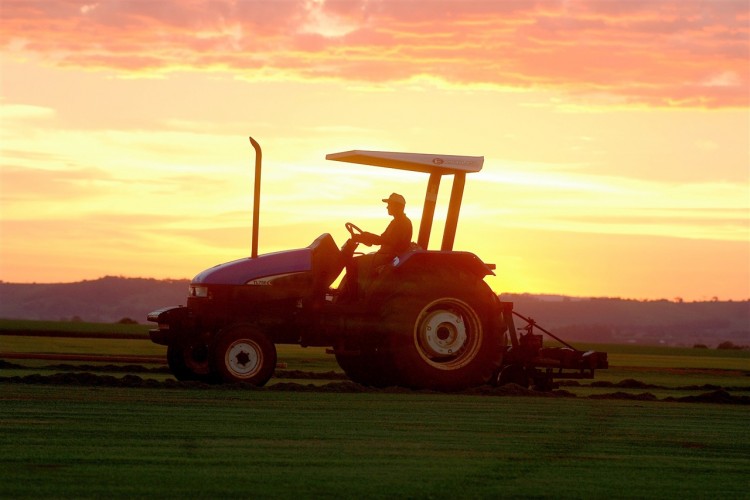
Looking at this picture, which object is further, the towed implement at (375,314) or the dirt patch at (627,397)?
the dirt patch at (627,397)

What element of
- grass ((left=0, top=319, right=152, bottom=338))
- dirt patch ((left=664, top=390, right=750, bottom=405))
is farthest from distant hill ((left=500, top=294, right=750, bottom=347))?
dirt patch ((left=664, top=390, right=750, bottom=405))

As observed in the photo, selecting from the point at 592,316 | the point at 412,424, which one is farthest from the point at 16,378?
the point at 592,316

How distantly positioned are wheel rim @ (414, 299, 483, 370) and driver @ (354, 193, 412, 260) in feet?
2.72

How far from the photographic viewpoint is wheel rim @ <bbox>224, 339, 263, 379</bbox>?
15.4 meters

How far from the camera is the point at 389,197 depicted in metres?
15.9

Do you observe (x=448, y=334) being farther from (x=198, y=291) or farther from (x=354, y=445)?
(x=354, y=445)

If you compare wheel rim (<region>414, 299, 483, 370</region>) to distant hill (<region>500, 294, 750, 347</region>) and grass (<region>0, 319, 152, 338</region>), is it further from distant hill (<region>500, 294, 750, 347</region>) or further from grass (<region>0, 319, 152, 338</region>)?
distant hill (<region>500, 294, 750, 347</region>)

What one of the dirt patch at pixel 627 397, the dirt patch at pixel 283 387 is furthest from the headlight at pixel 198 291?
the dirt patch at pixel 627 397

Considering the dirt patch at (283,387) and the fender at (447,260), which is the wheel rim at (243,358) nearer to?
the dirt patch at (283,387)

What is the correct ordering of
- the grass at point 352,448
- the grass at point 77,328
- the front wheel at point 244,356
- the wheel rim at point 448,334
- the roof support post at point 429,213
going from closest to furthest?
the grass at point 352,448
the front wheel at point 244,356
the wheel rim at point 448,334
the roof support post at point 429,213
the grass at point 77,328

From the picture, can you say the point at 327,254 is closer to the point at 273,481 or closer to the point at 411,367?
the point at 411,367

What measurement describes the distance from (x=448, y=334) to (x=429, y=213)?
160 centimetres

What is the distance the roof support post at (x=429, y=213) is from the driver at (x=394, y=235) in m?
0.51

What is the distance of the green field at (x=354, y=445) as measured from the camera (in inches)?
282
